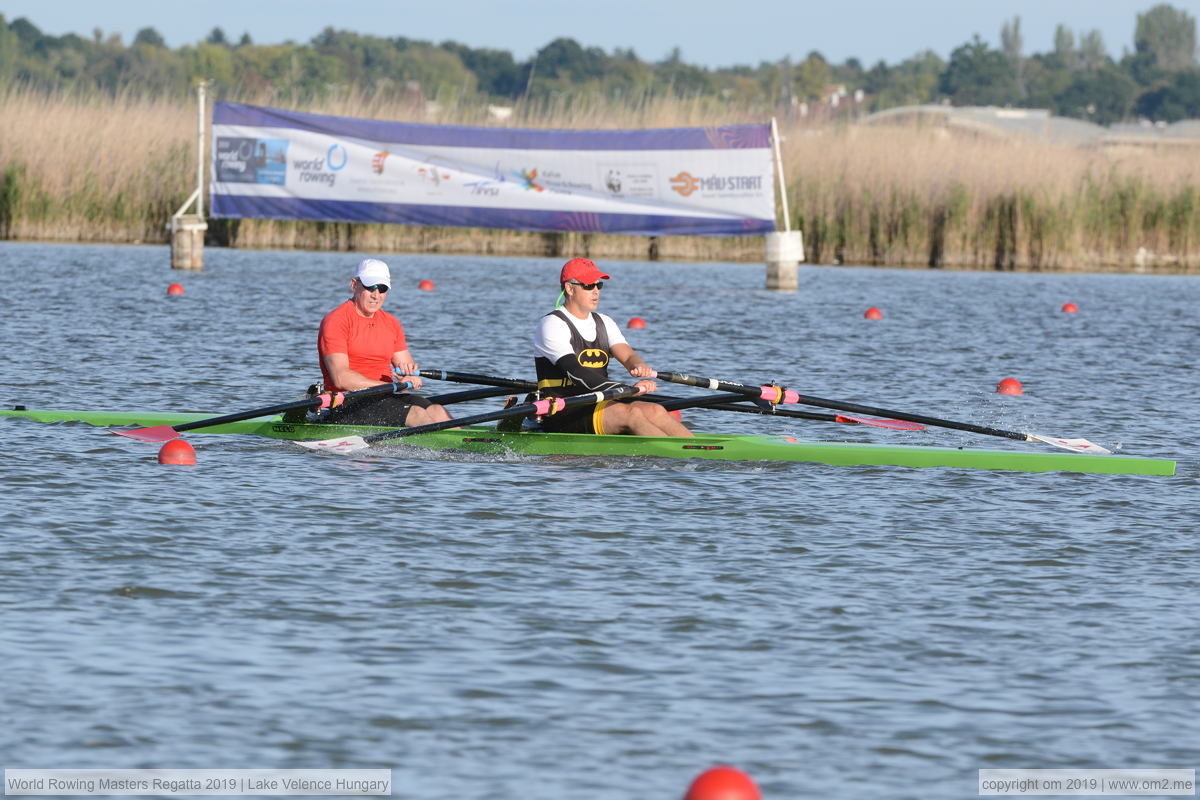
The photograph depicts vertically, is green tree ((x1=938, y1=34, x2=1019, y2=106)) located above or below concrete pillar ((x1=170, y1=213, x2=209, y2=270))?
above

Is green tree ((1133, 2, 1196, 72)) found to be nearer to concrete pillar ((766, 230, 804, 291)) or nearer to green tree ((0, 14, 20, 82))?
green tree ((0, 14, 20, 82))

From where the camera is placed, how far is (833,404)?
38.8ft

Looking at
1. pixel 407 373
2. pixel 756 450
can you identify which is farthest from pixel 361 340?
pixel 756 450

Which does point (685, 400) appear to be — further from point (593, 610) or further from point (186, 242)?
point (186, 242)

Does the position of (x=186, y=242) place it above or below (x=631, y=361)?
above

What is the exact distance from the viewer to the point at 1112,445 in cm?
1259

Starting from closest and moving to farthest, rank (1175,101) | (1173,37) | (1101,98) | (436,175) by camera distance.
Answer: (436,175) → (1175,101) → (1101,98) → (1173,37)

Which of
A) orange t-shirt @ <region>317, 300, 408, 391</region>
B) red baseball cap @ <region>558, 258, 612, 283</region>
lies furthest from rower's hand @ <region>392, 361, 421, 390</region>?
red baseball cap @ <region>558, 258, 612, 283</region>

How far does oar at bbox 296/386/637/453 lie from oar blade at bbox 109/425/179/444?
33.7 inches

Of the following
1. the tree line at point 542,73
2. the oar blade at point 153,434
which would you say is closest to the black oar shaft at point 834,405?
the oar blade at point 153,434

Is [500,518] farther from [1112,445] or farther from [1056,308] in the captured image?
[1056,308]

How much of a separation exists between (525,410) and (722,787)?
647cm

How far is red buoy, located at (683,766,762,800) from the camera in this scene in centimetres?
507

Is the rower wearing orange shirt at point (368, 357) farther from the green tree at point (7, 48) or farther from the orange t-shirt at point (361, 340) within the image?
the green tree at point (7, 48)
